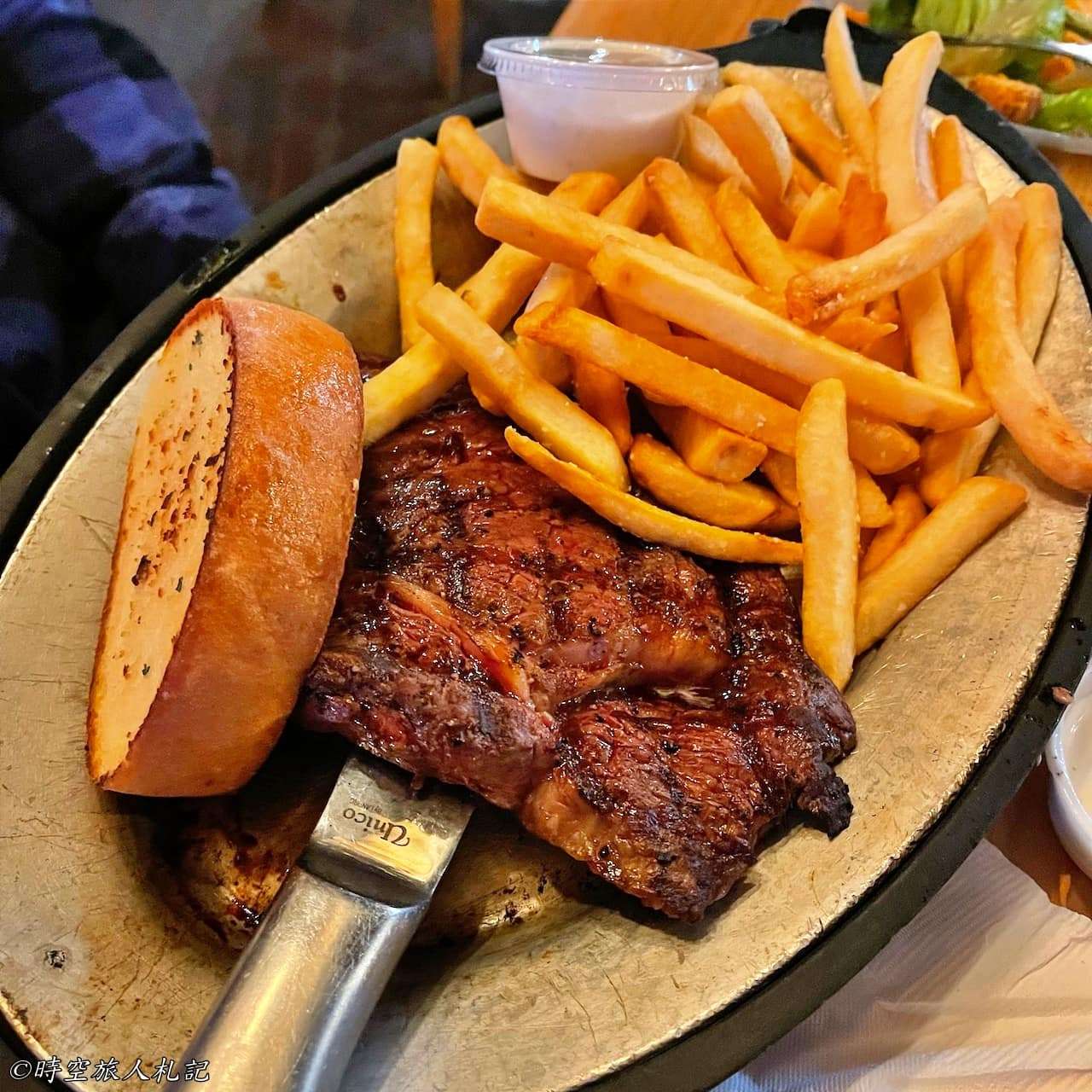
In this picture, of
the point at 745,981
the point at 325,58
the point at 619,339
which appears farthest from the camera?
the point at 325,58

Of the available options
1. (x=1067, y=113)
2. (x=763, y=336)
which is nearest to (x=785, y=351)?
(x=763, y=336)

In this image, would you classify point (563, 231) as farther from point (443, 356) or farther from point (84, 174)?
point (84, 174)

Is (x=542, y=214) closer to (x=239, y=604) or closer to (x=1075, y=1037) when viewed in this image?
(x=239, y=604)

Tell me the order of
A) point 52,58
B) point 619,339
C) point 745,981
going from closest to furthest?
point 745,981
point 619,339
point 52,58

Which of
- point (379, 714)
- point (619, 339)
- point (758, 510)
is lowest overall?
point (379, 714)

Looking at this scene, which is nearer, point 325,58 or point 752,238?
point 752,238

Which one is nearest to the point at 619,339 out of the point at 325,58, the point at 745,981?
the point at 745,981

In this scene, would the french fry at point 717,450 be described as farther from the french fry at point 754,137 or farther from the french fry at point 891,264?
the french fry at point 754,137
